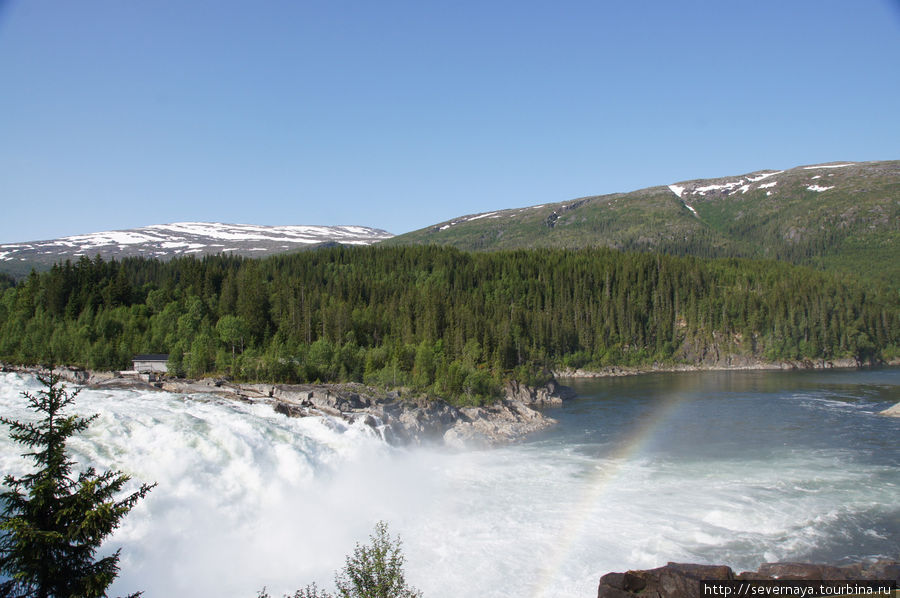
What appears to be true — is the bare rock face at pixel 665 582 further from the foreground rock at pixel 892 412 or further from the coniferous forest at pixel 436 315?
the foreground rock at pixel 892 412

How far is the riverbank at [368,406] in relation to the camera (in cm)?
4503

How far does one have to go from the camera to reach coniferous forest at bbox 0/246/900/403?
2315 inches

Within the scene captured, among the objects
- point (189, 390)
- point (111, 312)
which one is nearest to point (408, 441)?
point (189, 390)

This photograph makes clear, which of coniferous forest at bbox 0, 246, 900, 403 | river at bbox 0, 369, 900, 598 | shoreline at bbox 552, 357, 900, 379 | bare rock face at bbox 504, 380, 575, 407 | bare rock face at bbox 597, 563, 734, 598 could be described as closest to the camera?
bare rock face at bbox 597, 563, 734, 598

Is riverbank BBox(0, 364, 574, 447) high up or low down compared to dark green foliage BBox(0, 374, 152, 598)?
down

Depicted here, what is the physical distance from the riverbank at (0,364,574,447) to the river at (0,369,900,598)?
6.79 feet

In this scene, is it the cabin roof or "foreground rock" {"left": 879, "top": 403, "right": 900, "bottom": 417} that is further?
the cabin roof

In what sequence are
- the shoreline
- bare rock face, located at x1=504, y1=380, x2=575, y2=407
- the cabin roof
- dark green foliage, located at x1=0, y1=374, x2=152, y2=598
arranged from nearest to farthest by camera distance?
1. dark green foliage, located at x1=0, y1=374, x2=152, y2=598
2. the cabin roof
3. bare rock face, located at x1=504, y1=380, x2=575, y2=407
4. the shoreline

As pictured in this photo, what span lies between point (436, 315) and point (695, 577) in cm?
6118

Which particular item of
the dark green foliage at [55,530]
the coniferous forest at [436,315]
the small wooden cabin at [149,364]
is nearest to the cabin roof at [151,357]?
the small wooden cabin at [149,364]

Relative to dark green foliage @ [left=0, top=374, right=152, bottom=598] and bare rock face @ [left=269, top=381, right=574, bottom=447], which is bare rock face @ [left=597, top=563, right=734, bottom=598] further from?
bare rock face @ [left=269, top=381, right=574, bottom=447]

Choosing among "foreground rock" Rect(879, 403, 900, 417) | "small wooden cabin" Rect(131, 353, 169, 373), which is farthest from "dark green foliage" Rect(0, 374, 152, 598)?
"foreground rock" Rect(879, 403, 900, 417)

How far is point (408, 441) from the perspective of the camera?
4522 centimetres

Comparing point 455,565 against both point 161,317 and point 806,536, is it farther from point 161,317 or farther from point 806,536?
point 161,317
